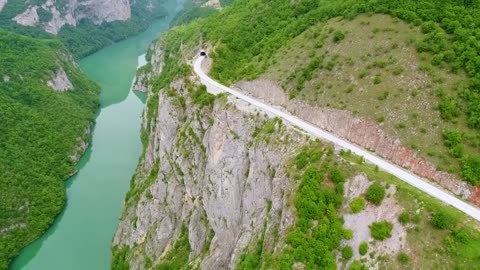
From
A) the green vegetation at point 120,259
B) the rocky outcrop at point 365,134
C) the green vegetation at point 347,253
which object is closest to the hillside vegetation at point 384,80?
the rocky outcrop at point 365,134

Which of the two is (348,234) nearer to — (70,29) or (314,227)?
(314,227)

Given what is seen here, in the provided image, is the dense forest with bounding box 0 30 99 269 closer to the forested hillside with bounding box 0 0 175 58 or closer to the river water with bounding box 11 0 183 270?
the river water with bounding box 11 0 183 270

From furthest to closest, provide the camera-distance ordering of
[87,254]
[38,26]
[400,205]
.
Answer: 1. [38,26]
2. [87,254]
3. [400,205]

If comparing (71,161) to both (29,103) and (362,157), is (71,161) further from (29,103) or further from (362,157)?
(362,157)

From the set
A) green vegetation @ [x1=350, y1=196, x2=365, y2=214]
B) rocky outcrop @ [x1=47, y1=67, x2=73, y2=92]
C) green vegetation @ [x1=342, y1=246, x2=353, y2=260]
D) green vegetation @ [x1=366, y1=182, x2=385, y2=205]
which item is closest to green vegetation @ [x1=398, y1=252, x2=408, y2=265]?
green vegetation @ [x1=342, y1=246, x2=353, y2=260]

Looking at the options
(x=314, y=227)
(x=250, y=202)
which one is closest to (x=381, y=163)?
(x=314, y=227)

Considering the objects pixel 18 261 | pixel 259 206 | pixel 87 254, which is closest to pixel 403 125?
pixel 259 206
